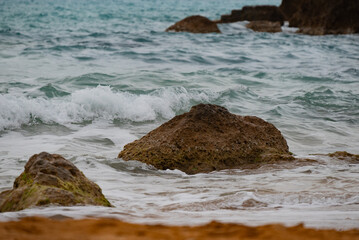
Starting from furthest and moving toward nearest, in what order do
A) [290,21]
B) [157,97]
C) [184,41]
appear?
[290,21] < [184,41] < [157,97]

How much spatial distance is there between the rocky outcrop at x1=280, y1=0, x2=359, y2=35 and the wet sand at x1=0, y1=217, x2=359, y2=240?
20584mm

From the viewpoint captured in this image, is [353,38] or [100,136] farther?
[353,38]

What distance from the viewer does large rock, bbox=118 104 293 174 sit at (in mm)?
4324

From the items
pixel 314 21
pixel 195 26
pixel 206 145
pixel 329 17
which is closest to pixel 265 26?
pixel 314 21

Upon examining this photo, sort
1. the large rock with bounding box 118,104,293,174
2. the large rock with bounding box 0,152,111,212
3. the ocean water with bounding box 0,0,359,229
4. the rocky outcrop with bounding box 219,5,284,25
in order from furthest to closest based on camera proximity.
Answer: the rocky outcrop with bounding box 219,5,284,25 → the large rock with bounding box 118,104,293,174 → the ocean water with bounding box 0,0,359,229 → the large rock with bounding box 0,152,111,212

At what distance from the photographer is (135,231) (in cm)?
192

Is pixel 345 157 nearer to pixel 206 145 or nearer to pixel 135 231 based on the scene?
pixel 206 145

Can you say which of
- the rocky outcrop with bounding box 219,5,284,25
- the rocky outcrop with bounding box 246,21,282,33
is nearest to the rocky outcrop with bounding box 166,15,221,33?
the rocky outcrop with bounding box 246,21,282,33

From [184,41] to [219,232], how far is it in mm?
16359

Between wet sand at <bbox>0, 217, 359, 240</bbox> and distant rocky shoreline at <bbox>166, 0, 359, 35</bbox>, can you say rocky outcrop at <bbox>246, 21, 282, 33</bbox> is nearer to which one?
distant rocky shoreline at <bbox>166, 0, 359, 35</bbox>

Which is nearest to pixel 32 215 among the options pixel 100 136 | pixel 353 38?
pixel 100 136

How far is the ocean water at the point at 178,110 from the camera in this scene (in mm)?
2982

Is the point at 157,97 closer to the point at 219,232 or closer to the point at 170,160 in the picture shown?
the point at 170,160

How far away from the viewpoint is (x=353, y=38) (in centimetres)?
2008
